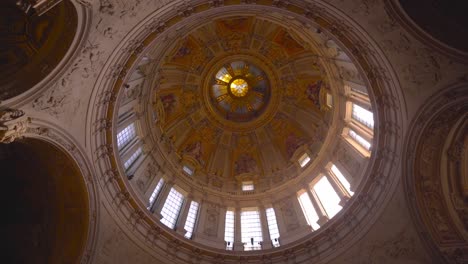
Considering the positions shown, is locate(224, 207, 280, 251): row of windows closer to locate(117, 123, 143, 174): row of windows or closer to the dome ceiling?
the dome ceiling

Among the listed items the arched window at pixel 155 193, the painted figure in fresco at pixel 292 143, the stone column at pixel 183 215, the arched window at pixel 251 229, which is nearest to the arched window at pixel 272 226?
the arched window at pixel 251 229

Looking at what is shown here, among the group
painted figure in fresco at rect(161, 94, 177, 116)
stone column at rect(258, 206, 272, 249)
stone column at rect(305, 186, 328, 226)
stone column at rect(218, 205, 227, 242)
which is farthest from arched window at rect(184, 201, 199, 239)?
painted figure in fresco at rect(161, 94, 177, 116)

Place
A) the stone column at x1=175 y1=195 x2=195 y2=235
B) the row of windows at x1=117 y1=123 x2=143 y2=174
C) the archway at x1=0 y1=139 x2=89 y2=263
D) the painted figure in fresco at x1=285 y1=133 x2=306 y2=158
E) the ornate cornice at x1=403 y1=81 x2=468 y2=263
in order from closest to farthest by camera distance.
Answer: the ornate cornice at x1=403 y1=81 x2=468 y2=263 → the archway at x1=0 y1=139 x2=89 y2=263 → the row of windows at x1=117 y1=123 x2=143 y2=174 → the stone column at x1=175 y1=195 x2=195 y2=235 → the painted figure in fresco at x1=285 y1=133 x2=306 y2=158

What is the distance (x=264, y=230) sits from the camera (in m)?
20.5

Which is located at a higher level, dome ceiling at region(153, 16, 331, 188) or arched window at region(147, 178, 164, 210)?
dome ceiling at region(153, 16, 331, 188)

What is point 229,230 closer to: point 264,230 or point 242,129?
point 264,230

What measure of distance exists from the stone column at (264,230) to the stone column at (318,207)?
3478 millimetres

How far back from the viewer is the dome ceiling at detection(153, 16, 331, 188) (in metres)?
25.2

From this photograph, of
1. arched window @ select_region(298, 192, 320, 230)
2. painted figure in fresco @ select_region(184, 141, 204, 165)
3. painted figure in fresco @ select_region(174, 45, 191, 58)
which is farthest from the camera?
painted figure in fresco @ select_region(184, 141, 204, 165)

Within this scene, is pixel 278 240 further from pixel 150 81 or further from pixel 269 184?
pixel 150 81

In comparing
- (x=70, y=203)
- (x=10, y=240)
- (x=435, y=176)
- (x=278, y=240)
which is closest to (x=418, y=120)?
(x=435, y=176)

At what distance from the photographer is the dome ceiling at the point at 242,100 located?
2517 centimetres

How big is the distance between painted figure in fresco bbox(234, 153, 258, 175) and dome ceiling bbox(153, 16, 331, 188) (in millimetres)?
91

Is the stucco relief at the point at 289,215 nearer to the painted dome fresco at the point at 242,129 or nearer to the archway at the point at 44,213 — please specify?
the painted dome fresco at the point at 242,129
